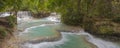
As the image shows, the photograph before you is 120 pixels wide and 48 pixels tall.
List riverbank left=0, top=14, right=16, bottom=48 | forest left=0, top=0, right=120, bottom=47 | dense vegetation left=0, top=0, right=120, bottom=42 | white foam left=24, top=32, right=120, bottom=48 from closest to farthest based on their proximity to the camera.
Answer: riverbank left=0, top=14, right=16, bottom=48, white foam left=24, top=32, right=120, bottom=48, forest left=0, top=0, right=120, bottom=47, dense vegetation left=0, top=0, right=120, bottom=42

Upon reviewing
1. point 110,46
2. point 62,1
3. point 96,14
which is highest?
point 62,1

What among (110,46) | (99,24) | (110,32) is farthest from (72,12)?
(110,46)

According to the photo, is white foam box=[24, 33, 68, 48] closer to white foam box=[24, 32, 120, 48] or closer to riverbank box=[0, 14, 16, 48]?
white foam box=[24, 32, 120, 48]

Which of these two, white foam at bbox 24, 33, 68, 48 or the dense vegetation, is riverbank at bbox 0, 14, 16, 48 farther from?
white foam at bbox 24, 33, 68, 48

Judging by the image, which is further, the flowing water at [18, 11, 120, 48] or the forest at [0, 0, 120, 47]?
the forest at [0, 0, 120, 47]

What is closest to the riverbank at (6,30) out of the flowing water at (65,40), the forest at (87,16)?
the forest at (87,16)

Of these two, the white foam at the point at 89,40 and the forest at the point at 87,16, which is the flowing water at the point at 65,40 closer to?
the white foam at the point at 89,40

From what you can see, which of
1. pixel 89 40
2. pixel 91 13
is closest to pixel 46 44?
pixel 89 40

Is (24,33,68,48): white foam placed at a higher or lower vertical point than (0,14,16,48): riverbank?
lower

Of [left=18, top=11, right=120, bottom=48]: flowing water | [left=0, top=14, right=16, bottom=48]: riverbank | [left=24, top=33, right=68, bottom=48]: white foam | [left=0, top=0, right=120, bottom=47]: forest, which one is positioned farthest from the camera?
[left=0, top=0, right=120, bottom=47]: forest

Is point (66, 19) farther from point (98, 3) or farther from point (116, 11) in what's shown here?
point (116, 11)

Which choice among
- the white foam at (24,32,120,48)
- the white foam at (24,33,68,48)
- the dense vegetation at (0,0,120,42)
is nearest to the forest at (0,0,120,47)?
the dense vegetation at (0,0,120,42)
